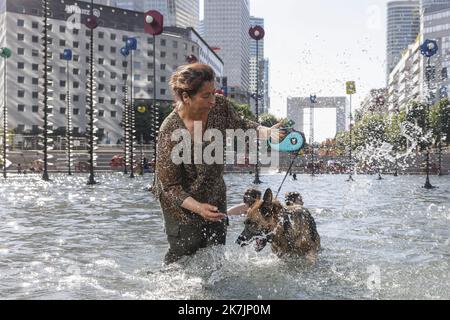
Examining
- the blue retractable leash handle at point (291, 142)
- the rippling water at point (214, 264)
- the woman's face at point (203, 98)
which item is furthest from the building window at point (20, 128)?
the woman's face at point (203, 98)

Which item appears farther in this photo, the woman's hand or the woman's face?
the woman's face

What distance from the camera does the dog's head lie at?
6180 millimetres

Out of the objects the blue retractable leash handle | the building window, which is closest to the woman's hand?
the blue retractable leash handle

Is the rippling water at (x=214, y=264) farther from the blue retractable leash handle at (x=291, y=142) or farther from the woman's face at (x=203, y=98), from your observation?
the woman's face at (x=203, y=98)

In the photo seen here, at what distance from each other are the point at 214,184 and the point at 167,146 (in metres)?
0.54

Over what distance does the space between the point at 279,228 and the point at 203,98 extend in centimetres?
251

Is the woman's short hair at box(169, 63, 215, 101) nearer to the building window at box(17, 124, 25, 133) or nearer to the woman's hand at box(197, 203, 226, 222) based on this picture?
the woman's hand at box(197, 203, 226, 222)

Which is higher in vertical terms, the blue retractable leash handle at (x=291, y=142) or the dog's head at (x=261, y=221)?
the blue retractable leash handle at (x=291, y=142)

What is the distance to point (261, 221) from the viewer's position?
20.6ft

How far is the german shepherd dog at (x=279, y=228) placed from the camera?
6203 mm

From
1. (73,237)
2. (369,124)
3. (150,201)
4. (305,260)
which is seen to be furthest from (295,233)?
(369,124)

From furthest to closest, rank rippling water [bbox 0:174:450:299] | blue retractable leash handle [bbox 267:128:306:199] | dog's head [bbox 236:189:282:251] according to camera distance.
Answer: dog's head [bbox 236:189:282:251] → rippling water [bbox 0:174:450:299] → blue retractable leash handle [bbox 267:128:306:199]

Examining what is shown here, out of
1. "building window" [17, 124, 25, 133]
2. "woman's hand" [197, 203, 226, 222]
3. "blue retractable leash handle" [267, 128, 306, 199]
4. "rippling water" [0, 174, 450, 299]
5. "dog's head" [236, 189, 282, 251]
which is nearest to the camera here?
"woman's hand" [197, 203, 226, 222]
